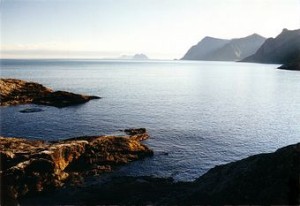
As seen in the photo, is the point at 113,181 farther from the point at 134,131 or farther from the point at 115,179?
the point at 134,131

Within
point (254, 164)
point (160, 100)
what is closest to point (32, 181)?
point (254, 164)

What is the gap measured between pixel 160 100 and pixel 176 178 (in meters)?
70.6

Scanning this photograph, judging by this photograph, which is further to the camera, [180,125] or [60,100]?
[60,100]

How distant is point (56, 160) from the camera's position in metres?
45.8

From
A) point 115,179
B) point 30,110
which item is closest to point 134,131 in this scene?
point 115,179

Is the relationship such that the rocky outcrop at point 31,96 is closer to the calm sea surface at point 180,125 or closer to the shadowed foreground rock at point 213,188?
the calm sea surface at point 180,125

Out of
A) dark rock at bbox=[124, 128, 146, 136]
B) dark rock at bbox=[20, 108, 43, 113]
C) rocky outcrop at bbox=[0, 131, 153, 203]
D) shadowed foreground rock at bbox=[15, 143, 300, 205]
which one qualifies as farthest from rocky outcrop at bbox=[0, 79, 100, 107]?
shadowed foreground rock at bbox=[15, 143, 300, 205]

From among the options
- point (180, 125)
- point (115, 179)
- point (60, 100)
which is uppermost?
point (60, 100)

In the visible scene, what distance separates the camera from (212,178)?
40188mm

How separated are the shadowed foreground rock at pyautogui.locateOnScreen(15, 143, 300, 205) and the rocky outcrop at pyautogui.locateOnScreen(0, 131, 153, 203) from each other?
2.39m

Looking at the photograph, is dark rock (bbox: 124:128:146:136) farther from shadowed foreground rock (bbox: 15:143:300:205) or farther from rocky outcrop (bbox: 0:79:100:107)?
rocky outcrop (bbox: 0:79:100:107)

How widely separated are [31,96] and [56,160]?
66444 millimetres

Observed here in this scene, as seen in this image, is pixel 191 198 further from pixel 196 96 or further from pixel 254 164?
pixel 196 96

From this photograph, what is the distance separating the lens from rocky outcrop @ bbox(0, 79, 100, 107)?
9994cm
